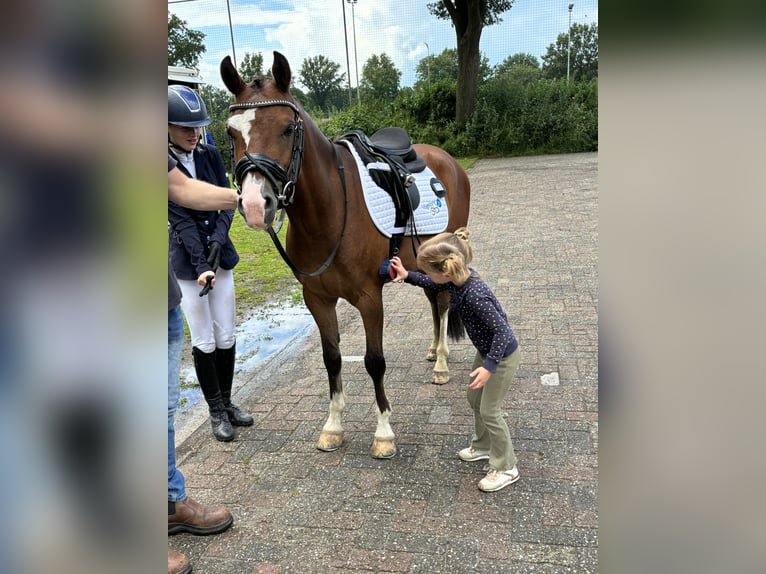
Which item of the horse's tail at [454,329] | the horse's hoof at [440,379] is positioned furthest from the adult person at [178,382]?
the horse's tail at [454,329]

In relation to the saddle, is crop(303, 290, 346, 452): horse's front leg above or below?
below

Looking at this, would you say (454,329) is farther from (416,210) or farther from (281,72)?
(281,72)

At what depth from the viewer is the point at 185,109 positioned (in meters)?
3.00

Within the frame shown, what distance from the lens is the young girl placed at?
9.29ft

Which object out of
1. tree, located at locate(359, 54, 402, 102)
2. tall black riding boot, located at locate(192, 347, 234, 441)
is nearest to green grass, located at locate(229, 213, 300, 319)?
tall black riding boot, located at locate(192, 347, 234, 441)

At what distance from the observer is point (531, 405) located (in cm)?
389

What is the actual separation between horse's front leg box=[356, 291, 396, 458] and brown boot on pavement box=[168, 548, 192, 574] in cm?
124

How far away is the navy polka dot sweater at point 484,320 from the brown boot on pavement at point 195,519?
1624 mm

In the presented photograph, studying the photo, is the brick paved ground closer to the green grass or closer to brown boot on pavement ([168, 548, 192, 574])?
brown boot on pavement ([168, 548, 192, 574])

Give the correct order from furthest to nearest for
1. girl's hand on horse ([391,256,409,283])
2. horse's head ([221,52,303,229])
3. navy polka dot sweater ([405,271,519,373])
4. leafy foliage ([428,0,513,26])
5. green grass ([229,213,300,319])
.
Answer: leafy foliage ([428,0,513,26])
green grass ([229,213,300,319])
girl's hand on horse ([391,256,409,283])
navy polka dot sweater ([405,271,519,373])
horse's head ([221,52,303,229])

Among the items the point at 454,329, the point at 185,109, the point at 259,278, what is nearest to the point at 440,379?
the point at 454,329
